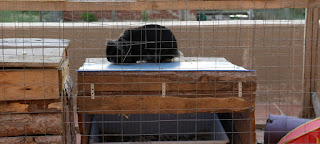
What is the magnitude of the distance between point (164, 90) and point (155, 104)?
0.12m

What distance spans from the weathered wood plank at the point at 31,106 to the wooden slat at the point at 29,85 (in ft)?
0.13

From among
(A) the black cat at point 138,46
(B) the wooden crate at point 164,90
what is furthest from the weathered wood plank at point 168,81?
(A) the black cat at point 138,46

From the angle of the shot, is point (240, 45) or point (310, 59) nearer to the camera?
point (310, 59)

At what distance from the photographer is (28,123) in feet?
7.53

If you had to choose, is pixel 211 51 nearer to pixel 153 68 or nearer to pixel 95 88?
pixel 153 68

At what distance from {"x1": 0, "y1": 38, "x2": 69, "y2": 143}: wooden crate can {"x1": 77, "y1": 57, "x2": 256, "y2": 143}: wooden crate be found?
0.26 metres

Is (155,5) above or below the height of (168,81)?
above

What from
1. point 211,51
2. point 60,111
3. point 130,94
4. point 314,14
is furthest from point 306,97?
point 60,111

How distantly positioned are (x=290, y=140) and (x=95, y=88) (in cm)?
144

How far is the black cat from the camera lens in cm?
279

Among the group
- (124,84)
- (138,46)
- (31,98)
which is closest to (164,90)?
(124,84)

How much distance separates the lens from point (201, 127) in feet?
11.3

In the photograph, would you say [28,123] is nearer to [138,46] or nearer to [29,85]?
[29,85]

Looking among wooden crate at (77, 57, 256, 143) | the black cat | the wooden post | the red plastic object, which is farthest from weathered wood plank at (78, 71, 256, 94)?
the wooden post
